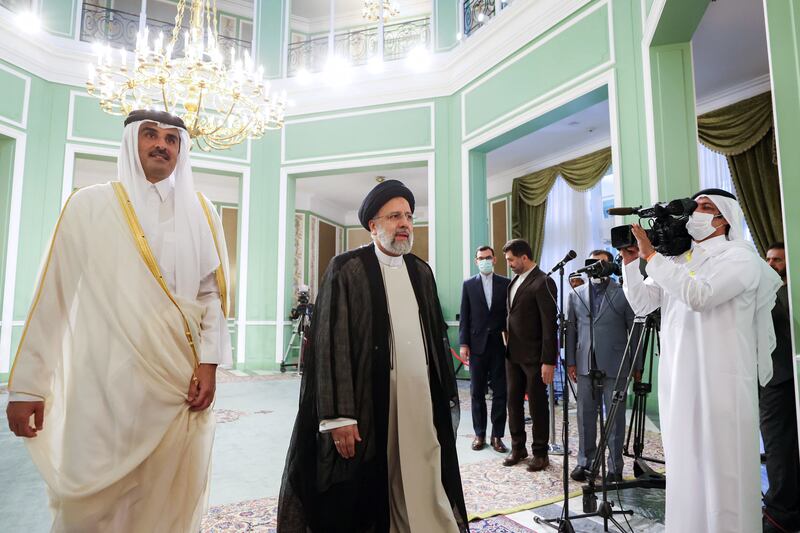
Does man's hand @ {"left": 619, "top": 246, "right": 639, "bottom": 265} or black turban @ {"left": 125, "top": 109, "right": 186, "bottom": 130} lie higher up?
black turban @ {"left": 125, "top": 109, "right": 186, "bottom": 130}

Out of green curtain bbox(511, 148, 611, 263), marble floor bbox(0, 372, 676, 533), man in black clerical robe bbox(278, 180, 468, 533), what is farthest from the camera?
green curtain bbox(511, 148, 611, 263)

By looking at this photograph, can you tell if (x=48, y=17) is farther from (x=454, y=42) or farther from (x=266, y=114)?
(x=454, y=42)

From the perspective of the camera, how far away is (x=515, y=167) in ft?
31.1

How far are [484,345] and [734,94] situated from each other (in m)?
4.73

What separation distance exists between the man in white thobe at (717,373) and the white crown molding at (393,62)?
3.93 m

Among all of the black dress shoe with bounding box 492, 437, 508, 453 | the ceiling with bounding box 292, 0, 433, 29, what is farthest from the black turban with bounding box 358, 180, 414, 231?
the ceiling with bounding box 292, 0, 433, 29

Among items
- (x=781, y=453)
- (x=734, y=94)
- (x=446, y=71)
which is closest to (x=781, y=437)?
(x=781, y=453)

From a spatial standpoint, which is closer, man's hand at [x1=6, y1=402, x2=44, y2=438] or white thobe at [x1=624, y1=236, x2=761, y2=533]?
man's hand at [x1=6, y1=402, x2=44, y2=438]

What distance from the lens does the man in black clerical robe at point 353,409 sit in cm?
176

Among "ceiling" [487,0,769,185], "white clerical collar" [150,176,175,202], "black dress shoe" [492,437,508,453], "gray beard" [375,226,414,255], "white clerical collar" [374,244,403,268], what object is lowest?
"black dress shoe" [492,437,508,453]

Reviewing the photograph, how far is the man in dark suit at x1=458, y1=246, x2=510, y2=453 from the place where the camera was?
3.77 m

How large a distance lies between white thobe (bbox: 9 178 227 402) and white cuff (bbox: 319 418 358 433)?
414 millimetres

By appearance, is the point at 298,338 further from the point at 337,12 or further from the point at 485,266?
the point at 337,12

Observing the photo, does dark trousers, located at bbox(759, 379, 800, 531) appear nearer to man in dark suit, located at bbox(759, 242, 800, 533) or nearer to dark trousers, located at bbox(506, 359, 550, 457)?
man in dark suit, located at bbox(759, 242, 800, 533)
